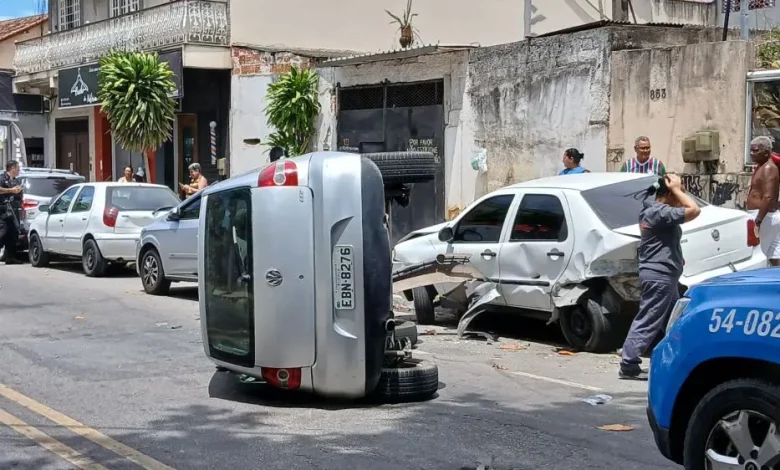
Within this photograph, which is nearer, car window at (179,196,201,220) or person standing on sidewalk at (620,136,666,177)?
person standing on sidewalk at (620,136,666,177)

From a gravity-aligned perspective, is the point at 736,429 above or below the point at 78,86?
below

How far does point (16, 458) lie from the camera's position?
6.16 m

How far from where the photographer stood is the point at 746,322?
14.9ft

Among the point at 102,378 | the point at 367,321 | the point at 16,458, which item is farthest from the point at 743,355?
the point at 102,378

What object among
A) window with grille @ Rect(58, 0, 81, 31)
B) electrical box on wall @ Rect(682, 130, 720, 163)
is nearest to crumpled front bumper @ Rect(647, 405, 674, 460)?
electrical box on wall @ Rect(682, 130, 720, 163)

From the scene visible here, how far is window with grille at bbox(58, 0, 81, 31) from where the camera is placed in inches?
1190

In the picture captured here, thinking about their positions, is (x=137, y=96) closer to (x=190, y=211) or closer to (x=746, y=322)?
(x=190, y=211)

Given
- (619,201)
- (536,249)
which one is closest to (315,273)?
(536,249)

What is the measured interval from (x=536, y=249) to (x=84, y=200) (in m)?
10.1

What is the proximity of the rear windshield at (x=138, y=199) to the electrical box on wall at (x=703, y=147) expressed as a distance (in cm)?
852

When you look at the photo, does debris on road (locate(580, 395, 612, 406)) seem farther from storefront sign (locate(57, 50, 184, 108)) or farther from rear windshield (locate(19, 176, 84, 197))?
storefront sign (locate(57, 50, 184, 108))

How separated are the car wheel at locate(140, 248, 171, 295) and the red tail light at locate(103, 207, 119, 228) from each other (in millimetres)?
2134

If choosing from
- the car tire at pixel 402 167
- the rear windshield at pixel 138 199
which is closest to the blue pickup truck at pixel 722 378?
the car tire at pixel 402 167

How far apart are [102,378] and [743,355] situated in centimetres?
584
